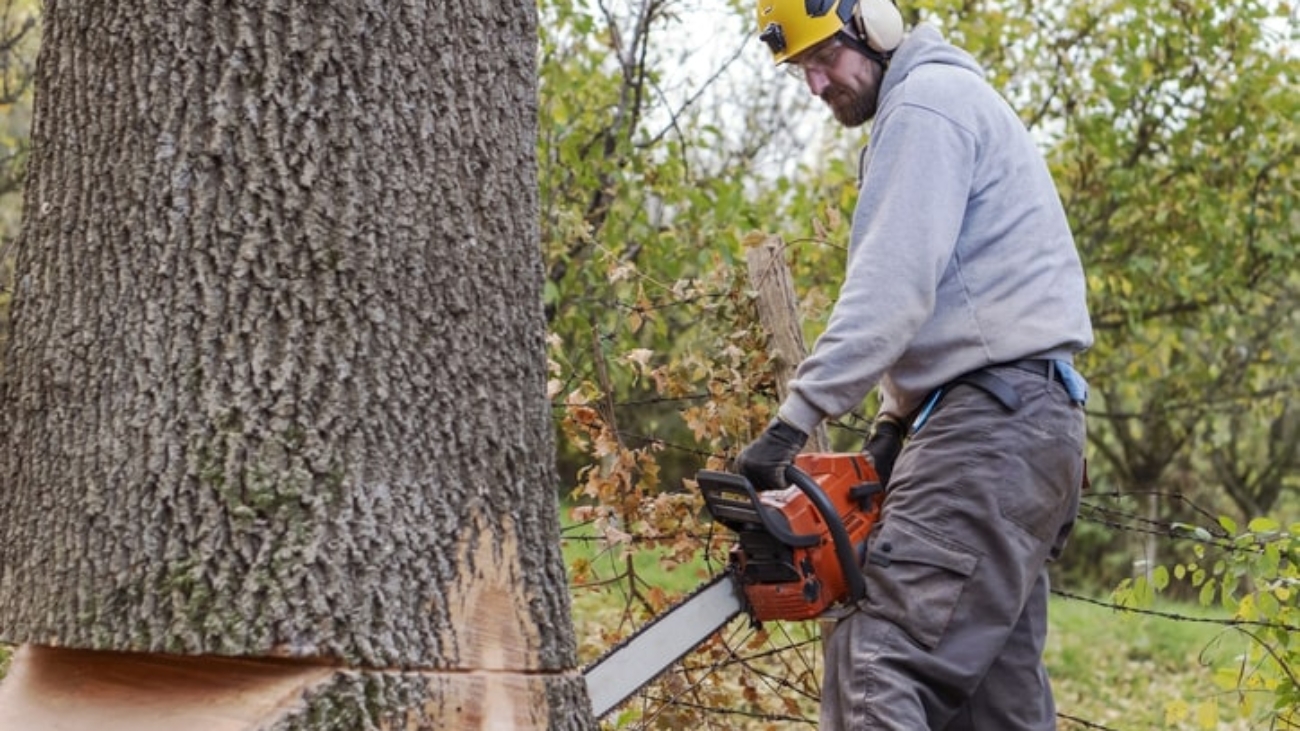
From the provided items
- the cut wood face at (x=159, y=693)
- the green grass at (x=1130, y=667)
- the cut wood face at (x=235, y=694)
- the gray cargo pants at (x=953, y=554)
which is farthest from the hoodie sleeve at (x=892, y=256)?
the green grass at (x=1130, y=667)

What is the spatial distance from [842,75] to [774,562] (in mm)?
1159

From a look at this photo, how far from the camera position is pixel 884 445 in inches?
129

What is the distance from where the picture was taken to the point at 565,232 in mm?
5484

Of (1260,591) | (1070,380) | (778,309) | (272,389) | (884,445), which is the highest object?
(778,309)

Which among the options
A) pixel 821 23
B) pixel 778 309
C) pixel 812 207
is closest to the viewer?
pixel 821 23

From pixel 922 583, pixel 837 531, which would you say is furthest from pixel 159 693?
pixel 922 583

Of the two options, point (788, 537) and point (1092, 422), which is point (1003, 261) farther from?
point (1092, 422)

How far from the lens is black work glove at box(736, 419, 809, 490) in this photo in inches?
117

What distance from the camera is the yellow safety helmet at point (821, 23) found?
10.4 ft

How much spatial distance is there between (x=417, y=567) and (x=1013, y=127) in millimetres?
1706

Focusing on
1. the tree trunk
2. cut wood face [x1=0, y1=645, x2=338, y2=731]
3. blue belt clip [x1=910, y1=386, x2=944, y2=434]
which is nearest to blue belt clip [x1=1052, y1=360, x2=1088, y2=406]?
blue belt clip [x1=910, y1=386, x2=944, y2=434]

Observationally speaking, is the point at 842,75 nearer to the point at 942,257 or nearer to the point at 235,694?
the point at 942,257

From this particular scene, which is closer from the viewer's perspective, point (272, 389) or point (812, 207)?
point (272, 389)

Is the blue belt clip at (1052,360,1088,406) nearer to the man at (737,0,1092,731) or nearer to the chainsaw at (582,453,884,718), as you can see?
the man at (737,0,1092,731)
